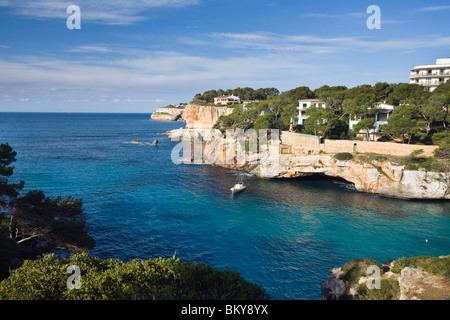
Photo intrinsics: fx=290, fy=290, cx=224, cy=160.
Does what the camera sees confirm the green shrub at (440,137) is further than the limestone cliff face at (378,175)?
Yes

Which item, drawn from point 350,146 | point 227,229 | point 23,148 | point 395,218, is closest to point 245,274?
point 227,229

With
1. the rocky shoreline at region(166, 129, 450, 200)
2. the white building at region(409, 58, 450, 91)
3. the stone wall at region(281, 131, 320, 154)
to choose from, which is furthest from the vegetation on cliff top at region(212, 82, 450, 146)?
the white building at region(409, 58, 450, 91)

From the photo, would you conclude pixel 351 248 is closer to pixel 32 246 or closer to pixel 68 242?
pixel 68 242

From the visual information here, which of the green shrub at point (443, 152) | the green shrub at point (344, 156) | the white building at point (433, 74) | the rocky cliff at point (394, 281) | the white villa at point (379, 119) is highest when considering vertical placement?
the white building at point (433, 74)

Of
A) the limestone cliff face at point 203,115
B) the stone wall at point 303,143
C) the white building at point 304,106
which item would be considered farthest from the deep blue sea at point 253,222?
the limestone cliff face at point 203,115

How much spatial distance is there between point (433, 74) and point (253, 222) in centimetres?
8802

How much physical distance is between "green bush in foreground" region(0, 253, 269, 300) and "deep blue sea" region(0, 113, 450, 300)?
9.47 metres

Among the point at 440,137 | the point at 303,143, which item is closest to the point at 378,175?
the point at 440,137

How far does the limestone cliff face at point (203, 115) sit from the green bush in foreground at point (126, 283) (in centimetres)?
10706

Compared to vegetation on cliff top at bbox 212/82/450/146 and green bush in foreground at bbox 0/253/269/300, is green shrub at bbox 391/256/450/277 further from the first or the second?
vegetation on cliff top at bbox 212/82/450/146

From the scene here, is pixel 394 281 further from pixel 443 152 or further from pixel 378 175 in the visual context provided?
pixel 443 152

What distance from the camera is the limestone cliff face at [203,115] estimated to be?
125975 millimetres

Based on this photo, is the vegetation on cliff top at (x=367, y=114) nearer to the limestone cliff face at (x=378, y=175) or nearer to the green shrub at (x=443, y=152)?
the green shrub at (x=443, y=152)
